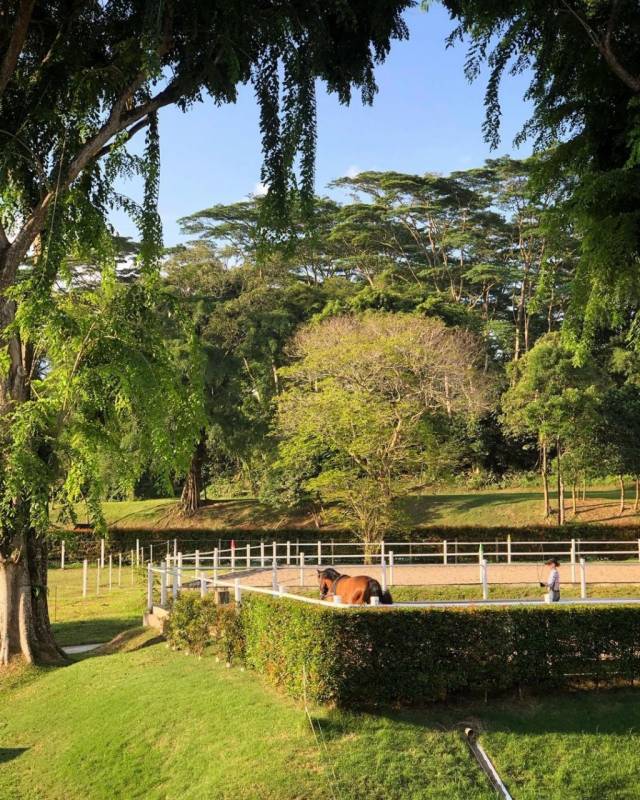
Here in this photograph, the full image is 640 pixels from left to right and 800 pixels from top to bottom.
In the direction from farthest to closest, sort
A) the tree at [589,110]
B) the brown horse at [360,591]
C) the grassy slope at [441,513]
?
the grassy slope at [441,513] → the brown horse at [360,591] → the tree at [589,110]

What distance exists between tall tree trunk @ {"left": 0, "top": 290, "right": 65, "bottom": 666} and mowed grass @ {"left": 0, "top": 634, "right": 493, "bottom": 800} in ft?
9.24

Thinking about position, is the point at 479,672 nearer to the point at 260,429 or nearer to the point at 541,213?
the point at 541,213

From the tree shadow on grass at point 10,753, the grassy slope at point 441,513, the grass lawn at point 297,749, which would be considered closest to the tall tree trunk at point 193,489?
the grassy slope at point 441,513

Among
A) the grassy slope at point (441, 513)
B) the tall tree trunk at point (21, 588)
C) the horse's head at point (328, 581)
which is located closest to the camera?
the horse's head at point (328, 581)

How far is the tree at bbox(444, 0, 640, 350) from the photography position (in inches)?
243

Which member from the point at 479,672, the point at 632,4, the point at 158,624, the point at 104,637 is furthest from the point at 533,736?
the point at 104,637

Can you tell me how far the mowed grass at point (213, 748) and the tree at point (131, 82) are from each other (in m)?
4.91

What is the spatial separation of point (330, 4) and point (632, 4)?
2863 mm

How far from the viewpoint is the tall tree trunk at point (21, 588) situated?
14.8 metres

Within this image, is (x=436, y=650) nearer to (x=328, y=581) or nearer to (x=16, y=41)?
(x=328, y=581)

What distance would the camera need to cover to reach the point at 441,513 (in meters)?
43.9

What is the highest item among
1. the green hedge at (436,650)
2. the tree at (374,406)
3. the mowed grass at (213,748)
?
Answer: the tree at (374,406)

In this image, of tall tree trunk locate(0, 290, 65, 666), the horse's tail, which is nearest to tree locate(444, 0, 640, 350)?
the horse's tail

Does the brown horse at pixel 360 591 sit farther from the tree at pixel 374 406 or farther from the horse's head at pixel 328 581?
the tree at pixel 374 406
